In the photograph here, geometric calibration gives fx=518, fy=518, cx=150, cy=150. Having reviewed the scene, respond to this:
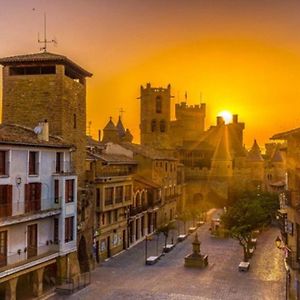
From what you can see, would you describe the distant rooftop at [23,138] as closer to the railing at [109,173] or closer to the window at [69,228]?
the window at [69,228]

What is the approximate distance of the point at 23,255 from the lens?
30344mm

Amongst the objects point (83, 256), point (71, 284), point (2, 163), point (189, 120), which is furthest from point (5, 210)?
point (189, 120)

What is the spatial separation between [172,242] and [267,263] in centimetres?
1230

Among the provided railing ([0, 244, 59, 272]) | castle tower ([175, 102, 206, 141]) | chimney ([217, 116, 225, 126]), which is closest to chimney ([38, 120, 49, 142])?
railing ([0, 244, 59, 272])

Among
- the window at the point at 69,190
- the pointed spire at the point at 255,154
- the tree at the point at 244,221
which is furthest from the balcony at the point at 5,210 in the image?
the pointed spire at the point at 255,154

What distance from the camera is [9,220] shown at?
2861cm

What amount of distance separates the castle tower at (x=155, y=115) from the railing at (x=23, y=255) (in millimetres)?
62468

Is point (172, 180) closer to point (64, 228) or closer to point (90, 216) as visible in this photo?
point (90, 216)

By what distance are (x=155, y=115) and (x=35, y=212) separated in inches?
2605

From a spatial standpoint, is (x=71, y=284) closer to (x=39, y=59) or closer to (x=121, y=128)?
(x=39, y=59)

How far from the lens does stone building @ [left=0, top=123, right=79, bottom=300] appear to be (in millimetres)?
29203

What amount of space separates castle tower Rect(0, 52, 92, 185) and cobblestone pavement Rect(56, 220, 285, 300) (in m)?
8.40

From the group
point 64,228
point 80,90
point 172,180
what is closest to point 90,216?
point 64,228

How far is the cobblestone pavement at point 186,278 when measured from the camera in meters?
32.3
